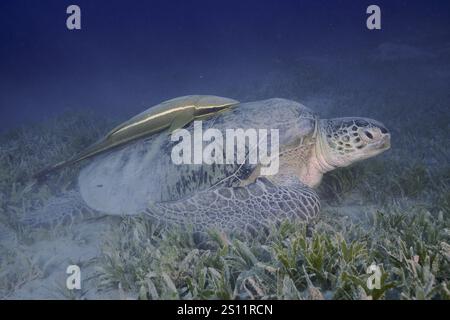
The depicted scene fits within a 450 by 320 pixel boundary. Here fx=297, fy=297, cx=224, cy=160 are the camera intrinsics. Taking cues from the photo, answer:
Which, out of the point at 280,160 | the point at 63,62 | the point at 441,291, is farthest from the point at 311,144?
the point at 63,62

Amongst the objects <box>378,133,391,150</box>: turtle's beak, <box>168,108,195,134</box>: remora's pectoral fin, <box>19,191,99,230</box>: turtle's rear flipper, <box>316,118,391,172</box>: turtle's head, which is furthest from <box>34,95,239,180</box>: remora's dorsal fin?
<box>378,133,391,150</box>: turtle's beak

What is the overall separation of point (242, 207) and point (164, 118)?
123 cm

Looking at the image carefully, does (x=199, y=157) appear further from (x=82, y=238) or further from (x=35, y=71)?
(x=35, y=71)

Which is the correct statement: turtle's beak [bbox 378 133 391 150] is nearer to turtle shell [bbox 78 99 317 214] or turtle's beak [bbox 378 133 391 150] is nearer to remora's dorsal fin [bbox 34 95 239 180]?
turtle shell [bbox 78 99 317 214]

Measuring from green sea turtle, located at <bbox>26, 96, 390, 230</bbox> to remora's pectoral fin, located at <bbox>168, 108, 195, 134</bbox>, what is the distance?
0.15ft

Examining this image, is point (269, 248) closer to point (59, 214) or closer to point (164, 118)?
point (164, 118)

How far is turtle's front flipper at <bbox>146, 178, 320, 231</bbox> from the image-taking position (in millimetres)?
2357

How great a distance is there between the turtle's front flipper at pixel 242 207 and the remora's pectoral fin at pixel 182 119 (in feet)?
2.42

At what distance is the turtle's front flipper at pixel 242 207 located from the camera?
7.73 ft

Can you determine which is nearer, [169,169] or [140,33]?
[169,169]

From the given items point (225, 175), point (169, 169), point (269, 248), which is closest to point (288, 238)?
point (269, 248)

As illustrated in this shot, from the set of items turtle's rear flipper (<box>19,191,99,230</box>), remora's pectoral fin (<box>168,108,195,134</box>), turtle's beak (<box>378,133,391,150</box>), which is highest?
remora's pectoral fin (<box>168,108,195,134</box>)

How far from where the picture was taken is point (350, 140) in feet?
9.72

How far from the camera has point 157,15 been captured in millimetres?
84500
